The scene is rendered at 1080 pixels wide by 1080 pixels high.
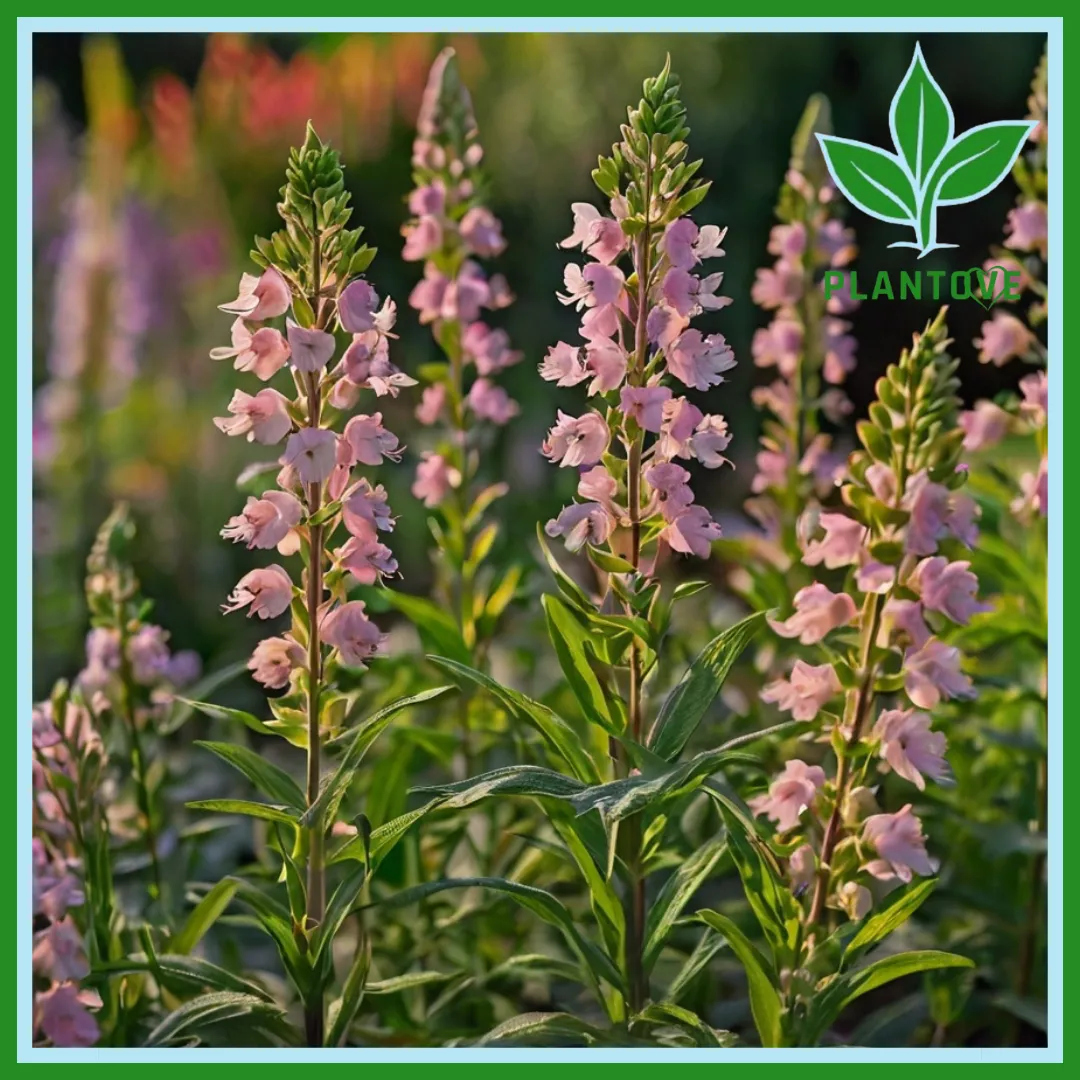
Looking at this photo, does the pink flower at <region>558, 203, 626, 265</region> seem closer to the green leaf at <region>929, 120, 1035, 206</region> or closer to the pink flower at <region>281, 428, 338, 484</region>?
the pink flower at <region>281, 428, 338, 484</region>

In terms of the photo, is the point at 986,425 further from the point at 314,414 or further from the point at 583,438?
the point at 314,414

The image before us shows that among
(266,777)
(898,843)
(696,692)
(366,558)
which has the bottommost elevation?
(898,843)

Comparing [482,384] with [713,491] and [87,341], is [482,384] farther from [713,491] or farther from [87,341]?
[713,491]

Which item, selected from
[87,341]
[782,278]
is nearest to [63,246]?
[87,341]

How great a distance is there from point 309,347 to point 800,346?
154 cm

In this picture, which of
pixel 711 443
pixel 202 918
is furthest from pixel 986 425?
pixel 202 918

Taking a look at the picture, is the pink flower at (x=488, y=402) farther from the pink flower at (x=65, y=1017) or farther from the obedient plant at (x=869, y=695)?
the pink flower at (x=65, y=1017)

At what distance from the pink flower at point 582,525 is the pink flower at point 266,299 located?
56cm

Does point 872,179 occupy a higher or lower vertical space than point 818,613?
higher

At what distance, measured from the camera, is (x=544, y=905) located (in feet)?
7.73

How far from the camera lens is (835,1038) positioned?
2.75 m

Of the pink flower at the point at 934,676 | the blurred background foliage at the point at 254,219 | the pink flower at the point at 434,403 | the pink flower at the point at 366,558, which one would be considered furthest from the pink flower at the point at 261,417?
the blurred background foliage at the point at 254,219

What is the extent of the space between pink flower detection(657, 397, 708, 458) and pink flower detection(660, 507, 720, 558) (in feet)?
0.33

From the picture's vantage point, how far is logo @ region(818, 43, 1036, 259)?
2.65 meters
